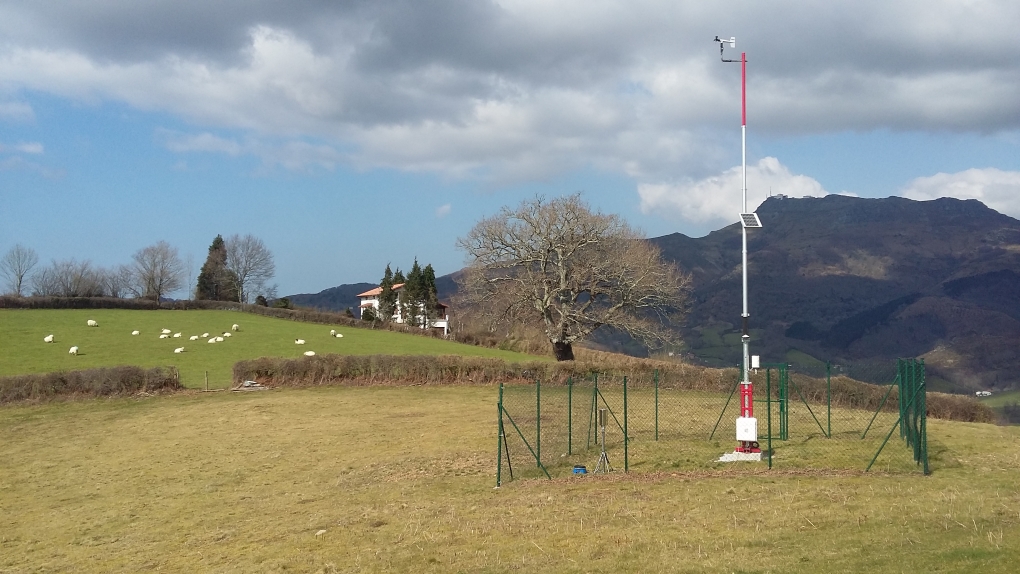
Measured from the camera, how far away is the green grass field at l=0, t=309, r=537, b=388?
44688 mm

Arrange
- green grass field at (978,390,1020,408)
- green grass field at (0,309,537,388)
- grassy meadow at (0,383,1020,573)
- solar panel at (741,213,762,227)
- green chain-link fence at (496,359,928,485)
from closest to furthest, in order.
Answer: grassy meadow at (0,383,1020,573)
green chain-link fence at (496,359,928,485)
solar panel at (741,213,762,227)
green grass field at (978,390,1020,408)
green grass field at (0,309,537,388)

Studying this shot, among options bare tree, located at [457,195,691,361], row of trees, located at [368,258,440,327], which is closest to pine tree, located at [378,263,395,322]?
row of trees, located at [368,258,440,327]

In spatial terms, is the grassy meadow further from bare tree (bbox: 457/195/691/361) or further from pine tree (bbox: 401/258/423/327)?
pine tree (bbox: 401/258/423/327)

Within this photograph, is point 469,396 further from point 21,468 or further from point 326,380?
point 21,468

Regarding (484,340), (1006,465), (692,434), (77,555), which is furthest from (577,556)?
(484,340)

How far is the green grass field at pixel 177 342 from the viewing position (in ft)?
147

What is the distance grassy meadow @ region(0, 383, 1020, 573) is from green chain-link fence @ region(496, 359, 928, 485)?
0.79 meters

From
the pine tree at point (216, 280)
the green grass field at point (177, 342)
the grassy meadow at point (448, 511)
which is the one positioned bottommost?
the grassy meadow at point (448, 511)

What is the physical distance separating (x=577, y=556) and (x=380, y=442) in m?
14.7

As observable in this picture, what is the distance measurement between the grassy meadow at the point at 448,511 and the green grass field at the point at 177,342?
63.6ft

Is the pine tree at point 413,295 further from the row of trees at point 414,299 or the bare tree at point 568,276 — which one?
the bare tree at point 568,276

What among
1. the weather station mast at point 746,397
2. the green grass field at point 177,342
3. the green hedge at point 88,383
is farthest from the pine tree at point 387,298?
the weather station mast at point 746,397

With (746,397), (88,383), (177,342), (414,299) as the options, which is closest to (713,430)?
(746,397)

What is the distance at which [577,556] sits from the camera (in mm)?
10086
